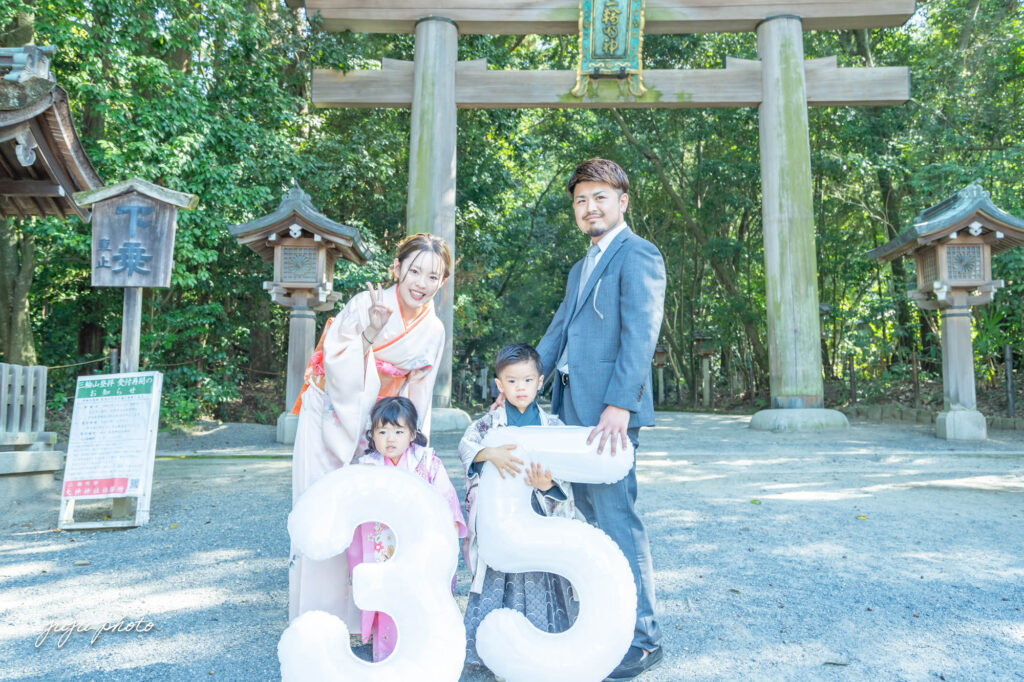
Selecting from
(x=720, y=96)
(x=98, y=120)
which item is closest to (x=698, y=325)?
(x=720, y=96)

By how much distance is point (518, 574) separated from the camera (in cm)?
221

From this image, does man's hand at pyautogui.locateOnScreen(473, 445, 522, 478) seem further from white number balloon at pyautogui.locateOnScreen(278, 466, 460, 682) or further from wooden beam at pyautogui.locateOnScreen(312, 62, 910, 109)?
wooden beam at pyautogui.locateOnScreen(312, 62, 910, 109)

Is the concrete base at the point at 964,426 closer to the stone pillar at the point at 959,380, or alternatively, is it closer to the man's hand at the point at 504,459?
the stone pillar at the point at 959,380

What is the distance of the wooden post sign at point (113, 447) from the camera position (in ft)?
13.0

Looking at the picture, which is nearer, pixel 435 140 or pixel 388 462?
pixel 388 462

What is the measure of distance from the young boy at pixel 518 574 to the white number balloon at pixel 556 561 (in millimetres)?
174

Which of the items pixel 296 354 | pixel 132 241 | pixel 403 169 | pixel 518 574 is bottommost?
pixel 518 574

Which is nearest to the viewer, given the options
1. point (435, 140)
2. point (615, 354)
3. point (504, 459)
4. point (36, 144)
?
point (504, 459)

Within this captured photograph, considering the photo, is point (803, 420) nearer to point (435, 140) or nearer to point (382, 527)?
point (435, 140)

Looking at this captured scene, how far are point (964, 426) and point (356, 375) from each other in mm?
7076

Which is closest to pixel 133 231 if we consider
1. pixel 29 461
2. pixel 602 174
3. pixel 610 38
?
pixel 29 461

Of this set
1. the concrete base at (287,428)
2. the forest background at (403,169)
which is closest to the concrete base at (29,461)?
the concrete base at (287,428)

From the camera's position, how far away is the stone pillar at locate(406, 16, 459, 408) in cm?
789

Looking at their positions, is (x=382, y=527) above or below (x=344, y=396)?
below
